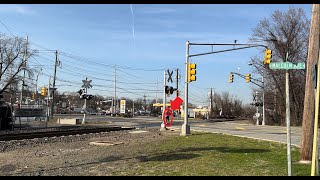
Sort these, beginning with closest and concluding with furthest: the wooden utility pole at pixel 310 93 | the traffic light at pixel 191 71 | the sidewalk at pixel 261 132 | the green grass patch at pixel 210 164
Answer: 1. the green grass patch at pixel 210 164
2. the wooden utility pole at pixel 310 93
3. the sidewalk at pixel 261 132
4. the traffic light at pixel 191 71

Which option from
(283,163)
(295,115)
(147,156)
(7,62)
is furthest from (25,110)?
(295,115)

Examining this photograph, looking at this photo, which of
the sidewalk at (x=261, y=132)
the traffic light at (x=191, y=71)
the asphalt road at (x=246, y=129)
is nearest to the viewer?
the sidewalk at (x=261, y=132)

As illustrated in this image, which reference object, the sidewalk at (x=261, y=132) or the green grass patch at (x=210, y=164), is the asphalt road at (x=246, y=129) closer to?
the sidewalk at (x=261, y=132)

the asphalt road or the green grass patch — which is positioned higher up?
the green grass patch

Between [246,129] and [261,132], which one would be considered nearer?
[261,132]

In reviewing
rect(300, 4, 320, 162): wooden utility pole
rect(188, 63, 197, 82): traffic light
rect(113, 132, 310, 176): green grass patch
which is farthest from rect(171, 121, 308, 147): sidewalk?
rect(300, 4, 320, 162): wooden utility pole

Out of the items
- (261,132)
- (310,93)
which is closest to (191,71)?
(261,132)

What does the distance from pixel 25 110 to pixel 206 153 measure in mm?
25885

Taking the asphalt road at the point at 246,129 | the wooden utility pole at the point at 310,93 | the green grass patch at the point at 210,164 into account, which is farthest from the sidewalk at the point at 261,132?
the wooden utility pole at the point at 310,93

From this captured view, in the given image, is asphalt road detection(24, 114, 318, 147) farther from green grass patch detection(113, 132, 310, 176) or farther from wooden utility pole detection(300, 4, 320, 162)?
wooden utility pole detection(300, 4, 320, 162)

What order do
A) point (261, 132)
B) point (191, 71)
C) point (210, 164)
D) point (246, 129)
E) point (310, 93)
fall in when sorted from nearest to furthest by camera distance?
point (210, 164) → point (310, 93) → point (191, 71) → point (261, 132) → point (246, 129)

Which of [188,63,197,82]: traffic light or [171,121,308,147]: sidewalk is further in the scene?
[188,63,197,82]: traffic light

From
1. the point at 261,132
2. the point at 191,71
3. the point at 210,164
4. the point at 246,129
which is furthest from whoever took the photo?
the point at 246,129

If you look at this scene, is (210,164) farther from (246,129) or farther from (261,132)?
(246,129)
